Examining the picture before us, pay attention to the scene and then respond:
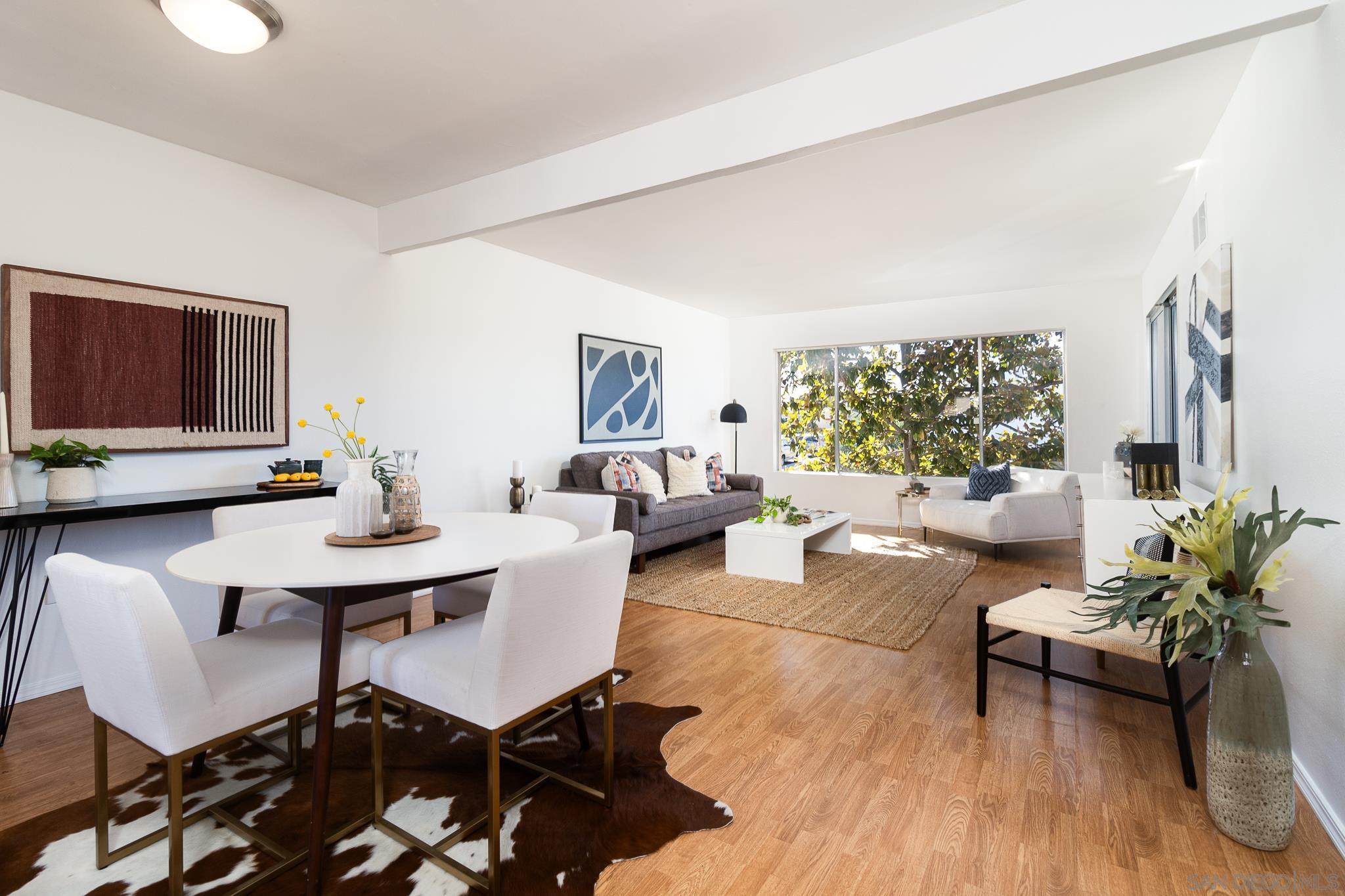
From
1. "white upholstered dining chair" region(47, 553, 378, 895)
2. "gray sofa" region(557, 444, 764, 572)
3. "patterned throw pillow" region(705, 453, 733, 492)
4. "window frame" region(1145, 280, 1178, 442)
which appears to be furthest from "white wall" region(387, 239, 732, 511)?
"window frame" region(1145, 280, 1178, 442)

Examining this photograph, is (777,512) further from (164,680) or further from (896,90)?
(164,680)

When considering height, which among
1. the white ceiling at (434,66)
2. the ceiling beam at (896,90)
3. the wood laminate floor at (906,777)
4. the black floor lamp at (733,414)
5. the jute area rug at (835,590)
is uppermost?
the white ceiling at (434,66)

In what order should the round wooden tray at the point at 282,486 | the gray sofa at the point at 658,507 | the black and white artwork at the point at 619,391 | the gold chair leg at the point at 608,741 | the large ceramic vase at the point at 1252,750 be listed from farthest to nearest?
1. the black and white artwork at the point at 619,391
2. the gray sofa at the point at 658,507
3. the round wooden tray at the point at 282,486
4. the gold chair leg at the point at 608,741
5. the large ceramic vase at the point at 1252,750

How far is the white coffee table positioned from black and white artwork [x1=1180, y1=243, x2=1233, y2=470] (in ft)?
7.52

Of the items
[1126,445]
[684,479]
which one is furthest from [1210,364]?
[684,479]

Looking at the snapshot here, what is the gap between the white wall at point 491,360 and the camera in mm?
4293

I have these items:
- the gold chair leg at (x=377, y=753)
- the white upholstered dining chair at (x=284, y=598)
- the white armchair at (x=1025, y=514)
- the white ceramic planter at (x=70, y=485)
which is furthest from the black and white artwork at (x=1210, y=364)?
the white ceramic planter at (x=70, y=485)

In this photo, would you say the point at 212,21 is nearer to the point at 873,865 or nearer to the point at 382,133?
the point at 382,133

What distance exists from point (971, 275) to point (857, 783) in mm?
4983

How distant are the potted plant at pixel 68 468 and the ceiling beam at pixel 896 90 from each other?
206 cm

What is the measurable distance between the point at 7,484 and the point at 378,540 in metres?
1.70

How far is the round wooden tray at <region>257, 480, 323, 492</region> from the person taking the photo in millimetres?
3092

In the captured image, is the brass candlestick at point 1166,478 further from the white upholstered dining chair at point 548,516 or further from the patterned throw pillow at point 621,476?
the patterned throw pillow at point 621,476

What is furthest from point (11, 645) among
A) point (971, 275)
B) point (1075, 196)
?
point (971, 275)
